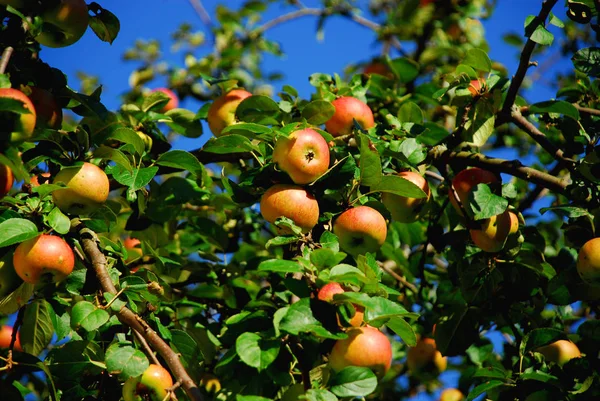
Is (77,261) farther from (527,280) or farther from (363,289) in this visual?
(527,280)

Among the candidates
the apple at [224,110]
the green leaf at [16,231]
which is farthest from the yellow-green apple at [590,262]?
the green leaf at [16,231]

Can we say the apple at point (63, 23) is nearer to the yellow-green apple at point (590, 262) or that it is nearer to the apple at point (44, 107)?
the apple at point (44, 107)

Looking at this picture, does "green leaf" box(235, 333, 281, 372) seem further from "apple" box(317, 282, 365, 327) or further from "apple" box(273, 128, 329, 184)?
"apple" box(273, 128, 329, 184)

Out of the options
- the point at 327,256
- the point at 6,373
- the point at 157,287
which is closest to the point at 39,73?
the point at 157,287

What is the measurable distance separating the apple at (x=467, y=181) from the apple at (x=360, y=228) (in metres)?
0.40

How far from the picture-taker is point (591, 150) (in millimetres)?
2137

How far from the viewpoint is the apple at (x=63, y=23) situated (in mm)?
1720

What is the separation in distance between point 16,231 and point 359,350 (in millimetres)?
885

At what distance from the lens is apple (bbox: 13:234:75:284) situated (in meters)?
1.61

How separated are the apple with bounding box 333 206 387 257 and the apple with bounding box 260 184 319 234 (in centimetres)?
8

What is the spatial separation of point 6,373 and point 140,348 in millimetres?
372

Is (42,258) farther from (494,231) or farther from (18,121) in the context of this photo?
(494,231)

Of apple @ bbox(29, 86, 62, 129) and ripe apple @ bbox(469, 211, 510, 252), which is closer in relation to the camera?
apple @ bbox(29, 86, 62, 129)

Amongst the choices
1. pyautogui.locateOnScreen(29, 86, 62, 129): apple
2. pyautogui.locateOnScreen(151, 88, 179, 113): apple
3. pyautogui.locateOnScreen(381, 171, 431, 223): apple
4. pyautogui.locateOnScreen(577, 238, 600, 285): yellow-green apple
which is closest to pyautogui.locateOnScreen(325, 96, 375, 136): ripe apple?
pyautogui.locateOnScreen(381, 171, 431, 223): apple
